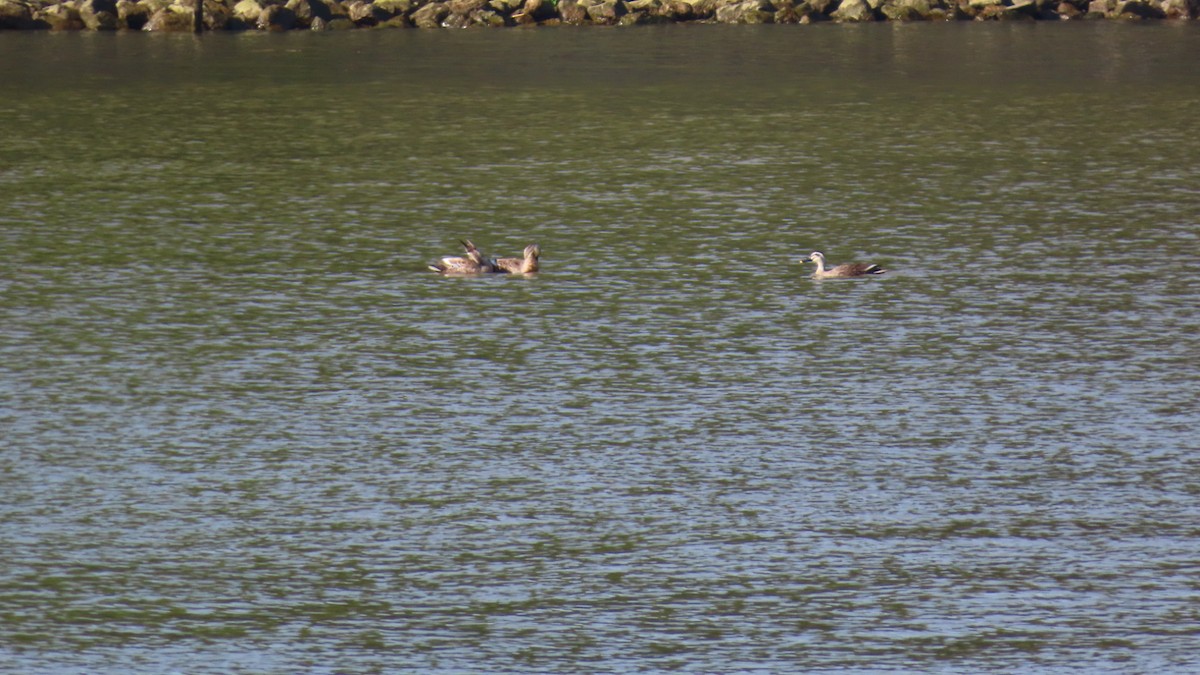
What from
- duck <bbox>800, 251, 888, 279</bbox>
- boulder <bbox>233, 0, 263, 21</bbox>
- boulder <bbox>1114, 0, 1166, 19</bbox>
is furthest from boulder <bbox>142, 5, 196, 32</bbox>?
duck <bbox>800, 251, 888, 279</bbox>

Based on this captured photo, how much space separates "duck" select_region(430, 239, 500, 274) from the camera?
18.6m

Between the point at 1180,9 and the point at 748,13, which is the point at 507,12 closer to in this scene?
the point at 748,13

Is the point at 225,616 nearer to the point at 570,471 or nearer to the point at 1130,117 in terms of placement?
the point at 570,471

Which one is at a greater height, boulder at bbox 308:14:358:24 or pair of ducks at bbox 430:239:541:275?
boulder at bbox 308:14:358:24

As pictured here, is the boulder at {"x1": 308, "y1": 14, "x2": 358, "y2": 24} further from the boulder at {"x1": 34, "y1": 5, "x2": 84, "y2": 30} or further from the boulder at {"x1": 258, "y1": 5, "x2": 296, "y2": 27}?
the boulder at {"x1": 34, "y1": 5, "x2": 84, "y2": 30}

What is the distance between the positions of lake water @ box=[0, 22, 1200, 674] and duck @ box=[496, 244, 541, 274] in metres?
0.13

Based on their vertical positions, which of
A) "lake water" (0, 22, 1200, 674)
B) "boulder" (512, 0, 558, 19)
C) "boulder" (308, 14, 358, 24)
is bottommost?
"lake water" (0, 22, 1200, 674)

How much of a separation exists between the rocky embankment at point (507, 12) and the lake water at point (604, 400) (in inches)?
739

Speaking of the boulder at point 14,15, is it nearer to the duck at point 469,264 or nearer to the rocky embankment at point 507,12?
the rocky embankment at point 507,12

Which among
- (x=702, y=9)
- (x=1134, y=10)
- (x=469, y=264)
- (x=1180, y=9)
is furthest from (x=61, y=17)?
(x=469, y=264)

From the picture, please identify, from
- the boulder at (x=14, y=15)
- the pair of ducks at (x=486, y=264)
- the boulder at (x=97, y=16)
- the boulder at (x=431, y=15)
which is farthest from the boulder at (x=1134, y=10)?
the pair of ducks at (x=486, y=264)

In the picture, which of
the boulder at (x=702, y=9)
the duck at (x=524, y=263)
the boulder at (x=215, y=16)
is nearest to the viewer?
the duck at (x=524, y=263)

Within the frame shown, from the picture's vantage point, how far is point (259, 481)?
493 inches

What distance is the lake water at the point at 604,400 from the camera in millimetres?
10297
